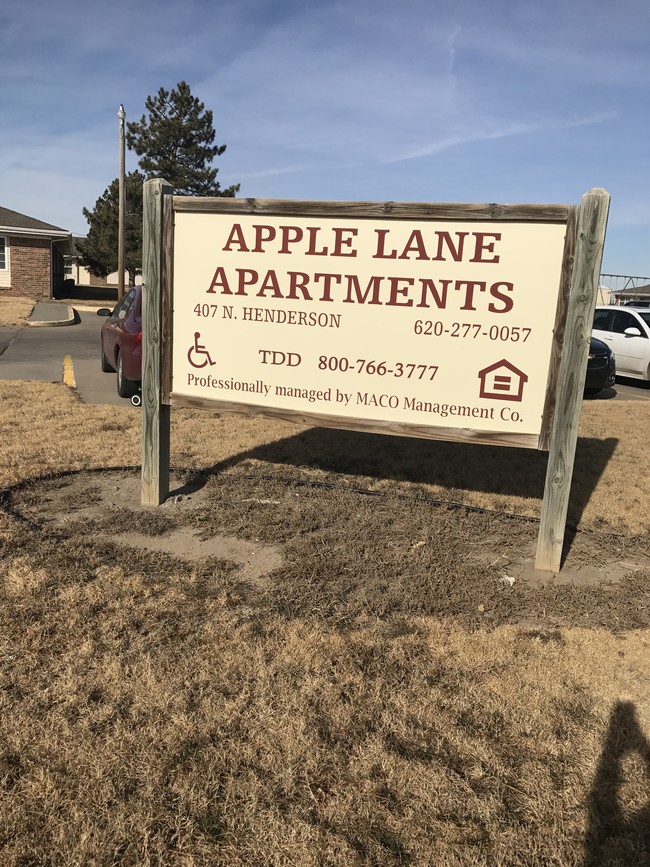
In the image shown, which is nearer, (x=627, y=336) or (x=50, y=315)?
(x=627, y=336)

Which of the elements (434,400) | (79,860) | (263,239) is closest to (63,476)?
(263,239)

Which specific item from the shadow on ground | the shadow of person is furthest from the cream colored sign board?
the shadow of person

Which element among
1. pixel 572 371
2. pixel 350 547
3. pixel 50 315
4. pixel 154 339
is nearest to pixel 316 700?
pixel 350 547

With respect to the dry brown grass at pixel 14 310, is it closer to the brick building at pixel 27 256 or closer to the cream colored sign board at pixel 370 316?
the brick building at pixel 27 256

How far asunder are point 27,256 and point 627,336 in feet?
77.5

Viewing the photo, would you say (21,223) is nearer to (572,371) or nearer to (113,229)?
(113,229)

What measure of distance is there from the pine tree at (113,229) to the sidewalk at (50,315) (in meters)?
11.3

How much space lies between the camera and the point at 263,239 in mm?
4551

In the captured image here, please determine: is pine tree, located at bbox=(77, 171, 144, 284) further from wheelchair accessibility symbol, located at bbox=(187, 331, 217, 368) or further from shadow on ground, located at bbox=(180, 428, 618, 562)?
wheelchair accessibility symbol, located at bbox=(187, 331, 217, 368)

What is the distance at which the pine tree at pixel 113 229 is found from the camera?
3531 centimetres

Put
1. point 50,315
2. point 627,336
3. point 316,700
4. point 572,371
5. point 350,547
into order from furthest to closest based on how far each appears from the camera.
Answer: point 50,315
point 627,336
point 350,547
point 572,371
point 316,700

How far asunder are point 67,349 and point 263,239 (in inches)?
429

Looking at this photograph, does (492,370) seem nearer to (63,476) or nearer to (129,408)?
(63,476)

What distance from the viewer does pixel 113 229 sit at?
3653cm
